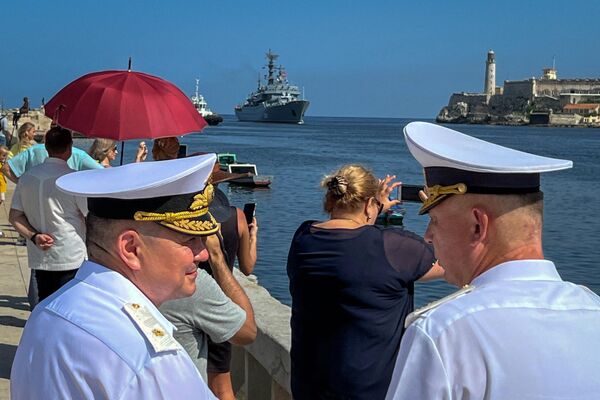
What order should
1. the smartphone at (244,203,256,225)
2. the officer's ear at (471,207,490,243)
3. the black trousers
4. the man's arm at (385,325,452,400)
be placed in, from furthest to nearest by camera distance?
the black trousers, the smartphone at (244,203,256,225), the officer's ear at (471,207,490,243), the man's arm at (385,325,452,400)

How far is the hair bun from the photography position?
3365 mm

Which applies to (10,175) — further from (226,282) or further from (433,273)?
(433,273)

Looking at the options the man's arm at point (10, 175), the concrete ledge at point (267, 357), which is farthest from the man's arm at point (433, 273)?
the man's arm at point (10, 175)

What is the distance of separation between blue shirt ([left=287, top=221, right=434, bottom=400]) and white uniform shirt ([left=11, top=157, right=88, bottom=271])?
6.99 ft

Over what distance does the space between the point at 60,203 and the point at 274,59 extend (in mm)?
122199

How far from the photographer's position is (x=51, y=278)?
517 centimetres

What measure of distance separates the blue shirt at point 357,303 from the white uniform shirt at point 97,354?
132cm

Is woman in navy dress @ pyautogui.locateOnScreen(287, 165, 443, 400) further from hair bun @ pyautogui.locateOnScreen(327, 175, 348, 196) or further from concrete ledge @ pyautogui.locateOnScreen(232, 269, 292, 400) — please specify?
concrete ledge @ pyautogui.locateOnScreen(232, 269, 292, 400)

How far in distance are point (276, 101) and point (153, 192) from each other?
131044 mm

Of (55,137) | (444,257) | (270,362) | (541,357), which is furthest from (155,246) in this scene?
(55,137)

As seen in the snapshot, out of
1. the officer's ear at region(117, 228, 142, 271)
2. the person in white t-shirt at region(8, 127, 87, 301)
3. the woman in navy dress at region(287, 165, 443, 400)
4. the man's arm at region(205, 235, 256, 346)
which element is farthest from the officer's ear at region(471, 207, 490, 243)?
the person in white t-shirt at region(8, 127, 87, 301)

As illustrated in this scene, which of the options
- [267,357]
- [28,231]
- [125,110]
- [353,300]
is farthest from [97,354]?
[28,231]

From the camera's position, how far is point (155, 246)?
6.75 ft

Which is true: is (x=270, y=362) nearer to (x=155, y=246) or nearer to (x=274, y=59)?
(x=155, y=246)
